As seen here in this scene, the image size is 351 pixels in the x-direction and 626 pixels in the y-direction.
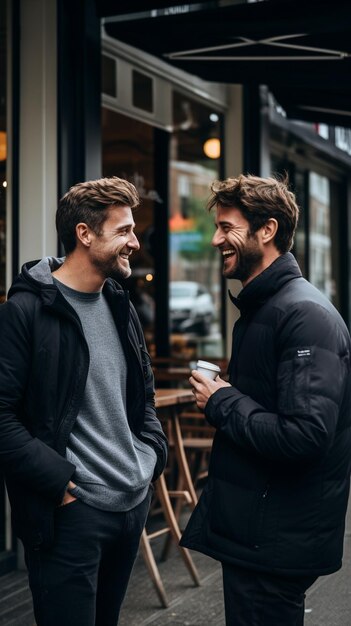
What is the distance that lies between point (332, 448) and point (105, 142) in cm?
616

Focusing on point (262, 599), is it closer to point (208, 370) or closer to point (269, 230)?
point (208, 370)

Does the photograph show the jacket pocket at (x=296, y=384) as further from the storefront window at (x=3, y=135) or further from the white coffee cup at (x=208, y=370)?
the storefront window at (x=3, y=135)

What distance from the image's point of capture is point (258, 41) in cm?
644

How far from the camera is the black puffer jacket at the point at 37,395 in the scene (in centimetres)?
282

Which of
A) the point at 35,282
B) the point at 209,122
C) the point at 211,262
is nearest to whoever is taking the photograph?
the point at 35,282

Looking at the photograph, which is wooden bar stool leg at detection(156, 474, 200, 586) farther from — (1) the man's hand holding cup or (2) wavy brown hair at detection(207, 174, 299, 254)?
(2) wavy brown hair at detection(207, 174, 299, 254)

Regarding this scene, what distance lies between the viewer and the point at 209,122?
381 inches

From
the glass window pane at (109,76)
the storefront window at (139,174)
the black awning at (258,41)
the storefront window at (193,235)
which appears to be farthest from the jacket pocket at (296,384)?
the storefront window at (193,235)

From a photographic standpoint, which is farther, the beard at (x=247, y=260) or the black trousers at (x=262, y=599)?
the beard at (x=247, y=260)

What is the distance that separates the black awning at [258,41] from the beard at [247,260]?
3603 millimetres

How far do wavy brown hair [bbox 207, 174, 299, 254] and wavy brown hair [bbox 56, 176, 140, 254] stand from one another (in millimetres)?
351

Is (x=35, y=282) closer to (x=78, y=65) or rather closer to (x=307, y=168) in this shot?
(x=78, y=65)

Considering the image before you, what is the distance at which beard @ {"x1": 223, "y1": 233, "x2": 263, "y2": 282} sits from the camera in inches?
114

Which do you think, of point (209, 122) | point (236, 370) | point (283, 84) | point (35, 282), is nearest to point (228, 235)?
point (236, 370)
